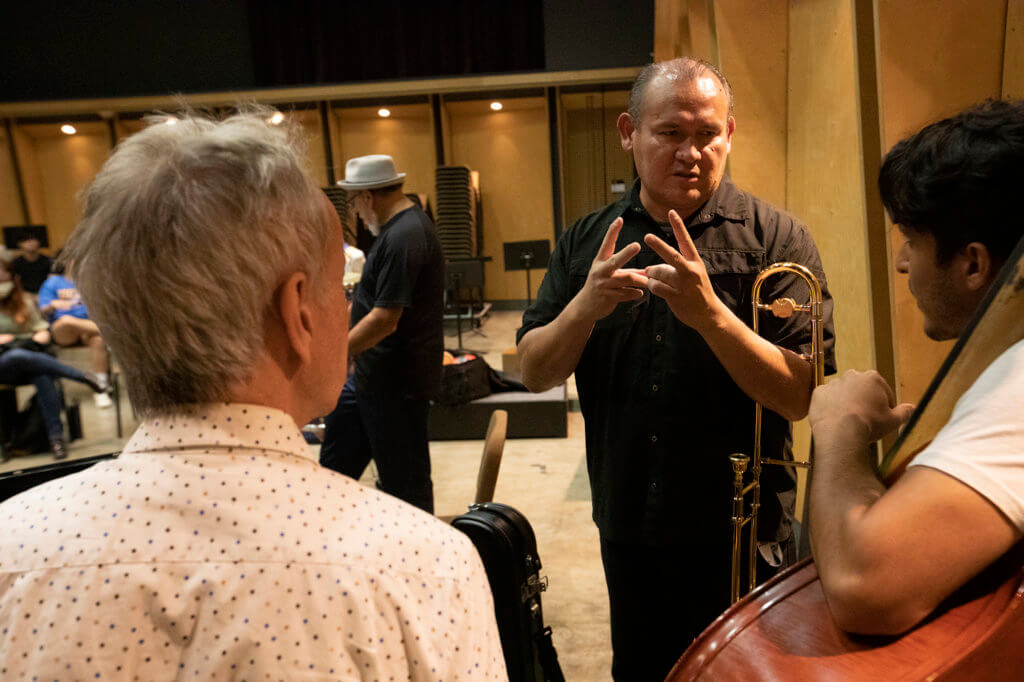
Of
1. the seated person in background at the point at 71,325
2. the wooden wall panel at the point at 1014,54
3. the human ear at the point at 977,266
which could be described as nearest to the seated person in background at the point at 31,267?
the seated person in background at the point at 71,325

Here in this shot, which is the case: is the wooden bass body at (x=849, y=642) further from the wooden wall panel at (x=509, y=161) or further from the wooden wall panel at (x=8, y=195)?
the wooden wall panel at (x=8, y=195)

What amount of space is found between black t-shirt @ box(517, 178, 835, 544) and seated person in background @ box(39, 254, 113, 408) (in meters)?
5.46

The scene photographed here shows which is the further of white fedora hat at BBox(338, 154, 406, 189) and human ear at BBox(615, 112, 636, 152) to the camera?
white fedora hat at BBox(338, 154, 406, 189)

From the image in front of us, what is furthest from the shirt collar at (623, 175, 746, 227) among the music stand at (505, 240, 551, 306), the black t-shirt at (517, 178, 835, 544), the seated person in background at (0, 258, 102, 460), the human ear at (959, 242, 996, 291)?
the music stand at (505, 240, 551, 306)

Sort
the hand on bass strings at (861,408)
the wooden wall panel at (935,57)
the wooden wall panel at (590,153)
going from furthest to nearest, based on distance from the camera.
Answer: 1. the wooden wall panel at (590,153)
2. the wooden wall panel at (935,57)
3. the hand on bass strings at (861,408)

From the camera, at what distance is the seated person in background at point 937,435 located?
31.5 inches

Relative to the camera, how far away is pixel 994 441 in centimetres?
80

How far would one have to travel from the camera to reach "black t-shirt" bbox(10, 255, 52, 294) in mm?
8758

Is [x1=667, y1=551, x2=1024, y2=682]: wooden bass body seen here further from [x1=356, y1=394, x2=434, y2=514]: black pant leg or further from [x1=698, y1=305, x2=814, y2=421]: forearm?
[x1=356, y1=394, x2=434, y2=514]: black pant leg

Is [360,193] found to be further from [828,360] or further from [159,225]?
[159,225]

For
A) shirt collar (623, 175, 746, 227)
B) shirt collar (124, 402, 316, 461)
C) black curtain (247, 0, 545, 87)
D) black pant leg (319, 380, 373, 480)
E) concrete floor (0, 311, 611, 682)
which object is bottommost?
concrete floor (0, 311, 611, 682)

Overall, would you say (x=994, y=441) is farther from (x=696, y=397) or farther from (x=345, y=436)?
(x=345, y=436)

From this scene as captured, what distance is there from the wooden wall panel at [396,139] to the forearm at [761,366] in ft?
36.2

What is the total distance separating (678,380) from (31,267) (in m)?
9.73
